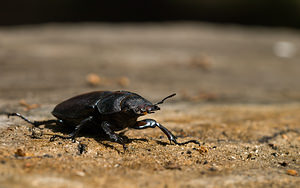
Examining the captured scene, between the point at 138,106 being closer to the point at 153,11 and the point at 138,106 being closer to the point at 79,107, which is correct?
the point at 79,107

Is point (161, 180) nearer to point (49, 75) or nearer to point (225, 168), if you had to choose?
point (225, 168)

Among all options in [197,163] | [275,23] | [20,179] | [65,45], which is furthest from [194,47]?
[275,23]

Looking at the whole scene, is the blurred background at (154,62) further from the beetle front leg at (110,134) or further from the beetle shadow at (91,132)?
the beetle front leg at (110,134)

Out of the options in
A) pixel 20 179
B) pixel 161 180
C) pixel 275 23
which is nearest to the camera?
pixel 20 179

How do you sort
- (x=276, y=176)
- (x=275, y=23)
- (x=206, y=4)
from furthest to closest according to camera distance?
1. (x=206, y=4)
2. (x=275, y=23)
3. (x=276, y=176)

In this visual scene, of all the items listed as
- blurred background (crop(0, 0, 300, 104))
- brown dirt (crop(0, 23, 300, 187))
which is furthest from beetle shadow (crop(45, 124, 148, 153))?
blurred background (crop(0, 0, 300, 104))

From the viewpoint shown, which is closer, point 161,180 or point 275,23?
point 161,180

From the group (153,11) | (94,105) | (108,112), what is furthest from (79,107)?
(153,11)

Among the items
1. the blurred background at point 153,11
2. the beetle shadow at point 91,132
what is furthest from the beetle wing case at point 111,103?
the blurred background at point 153,11
